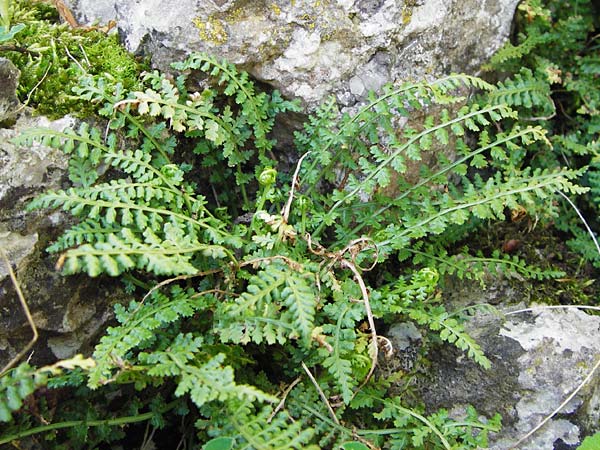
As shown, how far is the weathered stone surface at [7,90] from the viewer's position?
2650 millimetres

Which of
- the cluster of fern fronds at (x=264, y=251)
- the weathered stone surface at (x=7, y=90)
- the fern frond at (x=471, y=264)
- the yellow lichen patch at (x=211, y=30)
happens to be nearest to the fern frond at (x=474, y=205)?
the cluster of fern fronds at (x=264, y=251)

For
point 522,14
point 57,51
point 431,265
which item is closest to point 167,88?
point 57,51

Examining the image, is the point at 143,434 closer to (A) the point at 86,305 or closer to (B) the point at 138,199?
(A) the point at 86,305

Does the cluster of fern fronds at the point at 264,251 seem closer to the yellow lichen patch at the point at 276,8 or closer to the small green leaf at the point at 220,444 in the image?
the small green leaf at the point at 220,444

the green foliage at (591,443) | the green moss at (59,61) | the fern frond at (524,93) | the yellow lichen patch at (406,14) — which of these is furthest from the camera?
the fern frond at (524,93)

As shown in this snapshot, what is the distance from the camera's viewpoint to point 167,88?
2771 mm

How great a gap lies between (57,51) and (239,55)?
0.88 m

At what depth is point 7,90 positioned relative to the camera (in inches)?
105

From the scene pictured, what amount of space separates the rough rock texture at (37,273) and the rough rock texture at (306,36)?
708 mm

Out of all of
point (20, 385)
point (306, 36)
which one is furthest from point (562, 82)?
point (20, 385)

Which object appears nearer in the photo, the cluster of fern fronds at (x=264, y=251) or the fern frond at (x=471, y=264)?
the cluster of fern fronds at (x=264, y=251)

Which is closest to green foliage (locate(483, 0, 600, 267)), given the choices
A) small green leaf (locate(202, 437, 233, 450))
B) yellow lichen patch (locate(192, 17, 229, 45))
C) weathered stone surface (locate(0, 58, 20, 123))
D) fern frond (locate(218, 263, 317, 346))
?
yellow lichen patch (locate(192, 17, 229, 45))

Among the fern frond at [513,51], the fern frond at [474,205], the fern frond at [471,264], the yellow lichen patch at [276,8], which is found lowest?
the fern frond at [471,264]

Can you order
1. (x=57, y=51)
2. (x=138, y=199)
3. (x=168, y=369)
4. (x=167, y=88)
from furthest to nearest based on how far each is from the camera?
(x=57, y=51), (x=167, y=88), (x=138, y=199), (x=168, y=369)
